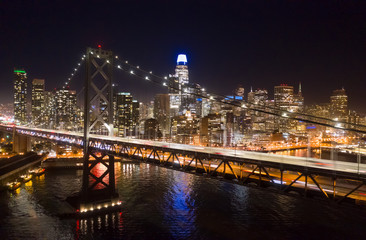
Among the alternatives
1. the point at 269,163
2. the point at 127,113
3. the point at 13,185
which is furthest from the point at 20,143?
the point at 269,163

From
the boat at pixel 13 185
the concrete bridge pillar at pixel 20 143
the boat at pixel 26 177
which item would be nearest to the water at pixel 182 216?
the boat at pixel 13 185

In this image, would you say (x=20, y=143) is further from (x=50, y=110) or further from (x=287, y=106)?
(x=287, y=106)

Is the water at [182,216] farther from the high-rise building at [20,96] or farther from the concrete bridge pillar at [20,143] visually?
the high-rise building at [20,96]

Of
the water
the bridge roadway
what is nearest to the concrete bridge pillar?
the water

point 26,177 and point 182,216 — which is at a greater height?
point 26,177

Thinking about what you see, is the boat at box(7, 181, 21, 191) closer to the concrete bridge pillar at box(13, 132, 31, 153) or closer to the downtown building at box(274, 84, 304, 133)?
the concrete bridge pillar at box(13, 132, 31, 153)

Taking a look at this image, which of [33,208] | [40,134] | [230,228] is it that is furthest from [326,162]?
[40,134]

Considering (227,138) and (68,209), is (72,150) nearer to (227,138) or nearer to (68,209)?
(68,209)
